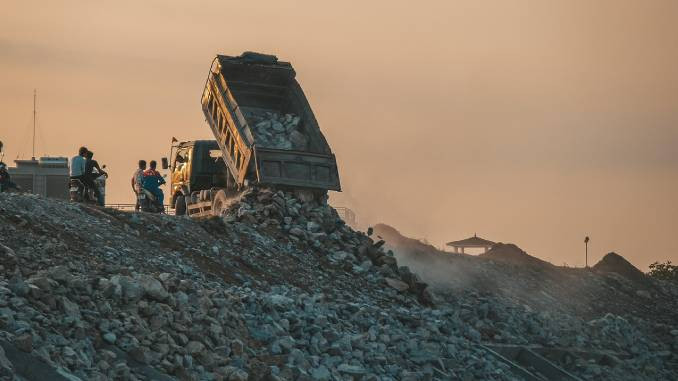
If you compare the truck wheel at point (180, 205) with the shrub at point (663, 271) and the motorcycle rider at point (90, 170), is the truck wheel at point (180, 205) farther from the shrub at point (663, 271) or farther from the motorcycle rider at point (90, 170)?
the shrub at point (663, 271)

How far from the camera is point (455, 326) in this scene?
22953 millimetres

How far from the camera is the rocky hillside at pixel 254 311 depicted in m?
14.9

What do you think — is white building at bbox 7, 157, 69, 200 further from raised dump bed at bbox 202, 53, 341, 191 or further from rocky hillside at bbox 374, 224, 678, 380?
rocky hillside at bbox 374, 224, 678, 380

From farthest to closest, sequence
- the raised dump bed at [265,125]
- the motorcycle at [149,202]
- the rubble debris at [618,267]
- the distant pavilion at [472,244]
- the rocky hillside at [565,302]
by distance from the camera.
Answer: the distant pavilion at [472,244] → the rubble debris at [618,267] → the motorcycle at [149,202] → the raised dump bed at [265,125] → the rocky hillside at [565,302]

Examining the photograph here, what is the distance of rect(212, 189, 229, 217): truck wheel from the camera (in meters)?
27.9

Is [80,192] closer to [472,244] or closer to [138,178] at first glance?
[138,178]

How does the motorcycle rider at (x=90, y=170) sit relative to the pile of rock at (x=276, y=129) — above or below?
below

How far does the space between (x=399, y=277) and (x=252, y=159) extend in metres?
3.85

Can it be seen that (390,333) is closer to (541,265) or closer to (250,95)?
(250,95)

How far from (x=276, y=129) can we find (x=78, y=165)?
4162mm

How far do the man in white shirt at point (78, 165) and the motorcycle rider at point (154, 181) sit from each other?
7.37 ft

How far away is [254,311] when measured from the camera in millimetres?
18953

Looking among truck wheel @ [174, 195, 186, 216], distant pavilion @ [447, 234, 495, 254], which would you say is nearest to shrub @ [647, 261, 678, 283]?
distant pavilion @ [447, 234, 495, 254]

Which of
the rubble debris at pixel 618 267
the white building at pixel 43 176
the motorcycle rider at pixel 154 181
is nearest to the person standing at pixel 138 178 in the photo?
the motorcycle rider at pixel 154 181
